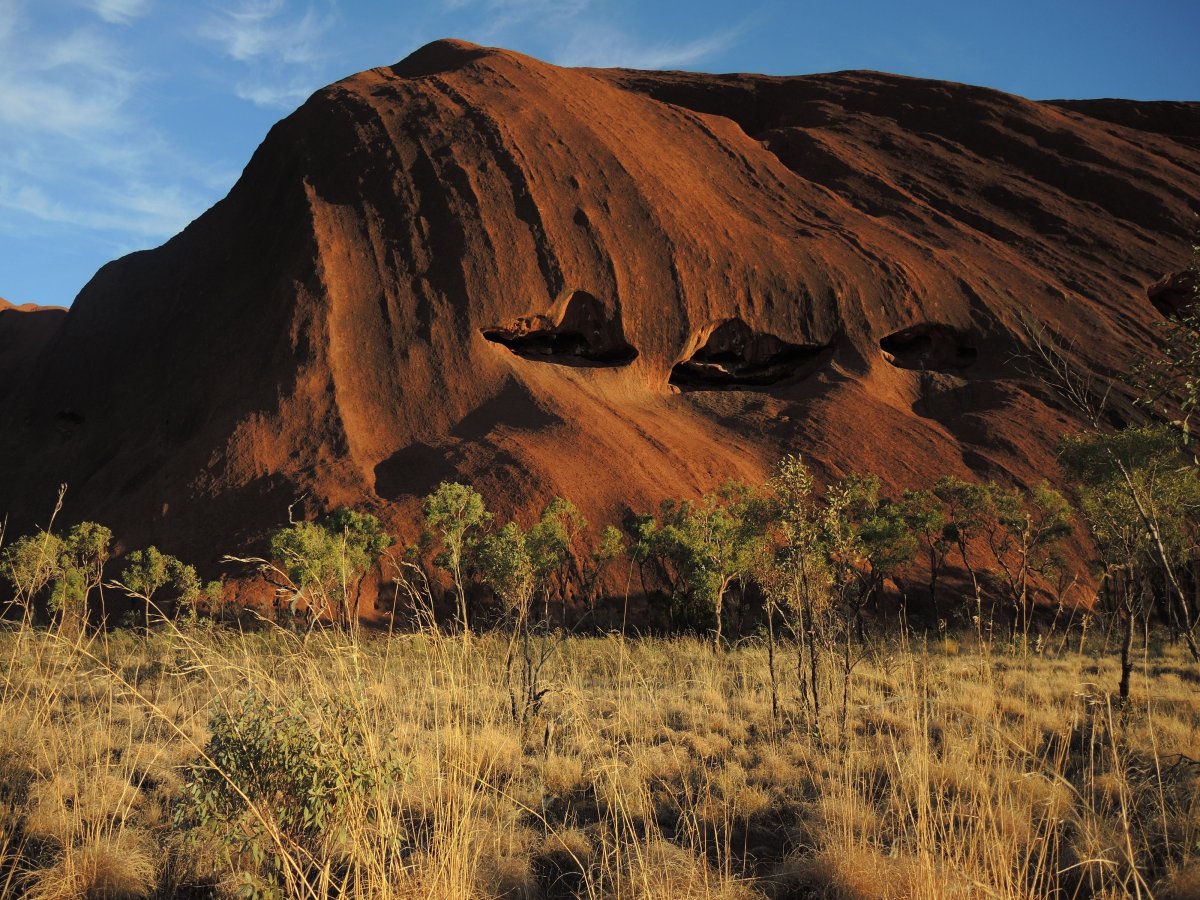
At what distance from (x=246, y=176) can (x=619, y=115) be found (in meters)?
21.6

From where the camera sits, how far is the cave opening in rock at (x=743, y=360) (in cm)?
3822

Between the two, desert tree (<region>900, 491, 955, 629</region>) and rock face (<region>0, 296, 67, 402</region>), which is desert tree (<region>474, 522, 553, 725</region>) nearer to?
desert tree (<region>900, 491, 955, 629</region>)

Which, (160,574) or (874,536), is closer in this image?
(874,536)

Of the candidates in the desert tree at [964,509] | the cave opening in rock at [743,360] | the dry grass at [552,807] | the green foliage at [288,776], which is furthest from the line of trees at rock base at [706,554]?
the green foliage at [288,776]

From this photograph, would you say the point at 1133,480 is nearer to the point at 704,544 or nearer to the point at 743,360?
the point at 704,544

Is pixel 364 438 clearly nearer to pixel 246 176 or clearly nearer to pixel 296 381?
pixel 296 381

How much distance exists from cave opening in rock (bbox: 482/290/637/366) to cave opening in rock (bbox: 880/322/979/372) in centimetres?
1312

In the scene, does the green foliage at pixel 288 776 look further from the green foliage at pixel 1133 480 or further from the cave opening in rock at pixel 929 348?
the cave opening in rock at pixel 929 348

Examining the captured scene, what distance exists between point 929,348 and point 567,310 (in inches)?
709

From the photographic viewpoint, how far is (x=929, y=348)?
3941 cm

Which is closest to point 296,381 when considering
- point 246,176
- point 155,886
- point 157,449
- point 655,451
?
point 157,449

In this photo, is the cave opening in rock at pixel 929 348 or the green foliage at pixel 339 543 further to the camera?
the cave opening in rock at pixel 929 348

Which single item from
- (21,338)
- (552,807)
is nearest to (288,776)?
(552,807)

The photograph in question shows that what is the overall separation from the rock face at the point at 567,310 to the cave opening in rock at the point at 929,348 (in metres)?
0.13
